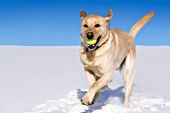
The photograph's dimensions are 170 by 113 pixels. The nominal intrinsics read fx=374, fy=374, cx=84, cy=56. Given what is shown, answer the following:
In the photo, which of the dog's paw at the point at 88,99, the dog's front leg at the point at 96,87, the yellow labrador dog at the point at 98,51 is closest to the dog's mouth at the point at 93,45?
the yellow labrador dog at the point at 98,51

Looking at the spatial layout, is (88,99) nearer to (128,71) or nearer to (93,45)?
(93,45)

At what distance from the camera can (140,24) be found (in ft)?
26.9

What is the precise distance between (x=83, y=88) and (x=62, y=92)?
3.02 feet

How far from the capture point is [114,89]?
1036 centimetres

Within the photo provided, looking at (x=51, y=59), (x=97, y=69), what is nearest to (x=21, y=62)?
(x=51, y=59)

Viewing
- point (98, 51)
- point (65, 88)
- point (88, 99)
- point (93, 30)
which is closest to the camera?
point (88, 99)

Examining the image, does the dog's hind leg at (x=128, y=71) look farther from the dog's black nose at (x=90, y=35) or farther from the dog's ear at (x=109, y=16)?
the dog's black nose at (x=90, y=35)

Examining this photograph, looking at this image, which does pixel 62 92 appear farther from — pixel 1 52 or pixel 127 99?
pixel 1 52

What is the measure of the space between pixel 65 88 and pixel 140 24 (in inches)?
127

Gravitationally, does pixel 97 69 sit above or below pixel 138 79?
below

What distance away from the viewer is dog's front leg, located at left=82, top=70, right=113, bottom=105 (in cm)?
574

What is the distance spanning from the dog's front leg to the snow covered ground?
1.21 metres

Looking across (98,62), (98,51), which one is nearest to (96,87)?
(98,62)

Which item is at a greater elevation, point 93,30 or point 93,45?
point 93,30
